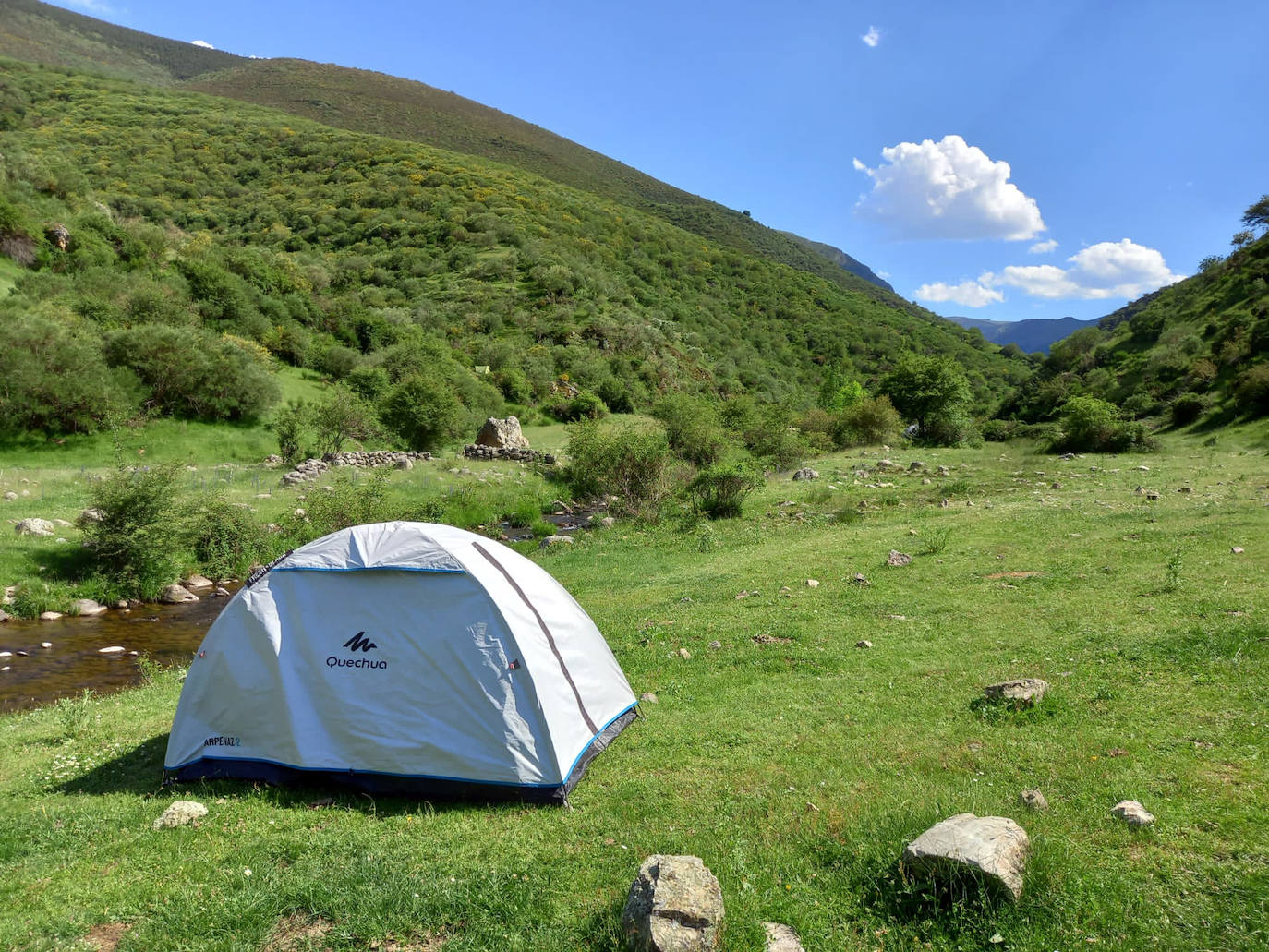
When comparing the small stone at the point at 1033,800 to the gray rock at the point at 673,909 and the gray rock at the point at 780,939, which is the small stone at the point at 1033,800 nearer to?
the gray rock at the point at 780,939

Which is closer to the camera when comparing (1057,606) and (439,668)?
(439,668)

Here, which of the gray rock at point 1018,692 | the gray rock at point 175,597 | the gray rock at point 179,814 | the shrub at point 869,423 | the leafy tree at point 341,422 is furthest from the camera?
the shrub at point 869,423

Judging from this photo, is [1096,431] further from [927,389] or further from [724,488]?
[724,488]

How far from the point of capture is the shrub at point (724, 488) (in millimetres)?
22938

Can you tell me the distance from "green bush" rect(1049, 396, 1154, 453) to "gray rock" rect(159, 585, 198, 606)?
36.0 m

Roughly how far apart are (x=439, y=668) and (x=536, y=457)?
2890 centimetres

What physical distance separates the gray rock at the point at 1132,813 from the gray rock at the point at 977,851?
3.56ft

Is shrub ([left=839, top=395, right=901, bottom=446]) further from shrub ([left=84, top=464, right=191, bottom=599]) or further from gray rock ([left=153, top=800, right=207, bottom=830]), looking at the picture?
gray rock ([left=153, top=800, right=207, bottom=830])

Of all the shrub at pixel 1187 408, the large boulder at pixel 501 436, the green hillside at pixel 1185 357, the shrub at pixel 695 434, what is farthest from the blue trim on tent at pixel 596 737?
the shrub at pixel 1187 408

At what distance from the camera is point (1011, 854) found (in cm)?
412

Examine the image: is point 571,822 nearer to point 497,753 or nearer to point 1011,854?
point 497,753

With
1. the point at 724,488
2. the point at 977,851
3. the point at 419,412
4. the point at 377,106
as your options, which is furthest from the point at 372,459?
the point at 377,106

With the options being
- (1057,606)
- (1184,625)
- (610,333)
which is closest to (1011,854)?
(1184,625)

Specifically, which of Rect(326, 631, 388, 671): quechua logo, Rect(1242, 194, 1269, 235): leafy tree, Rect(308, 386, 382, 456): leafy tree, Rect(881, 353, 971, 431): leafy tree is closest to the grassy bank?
Rect(326, 631, 388, 671): quechua logo
